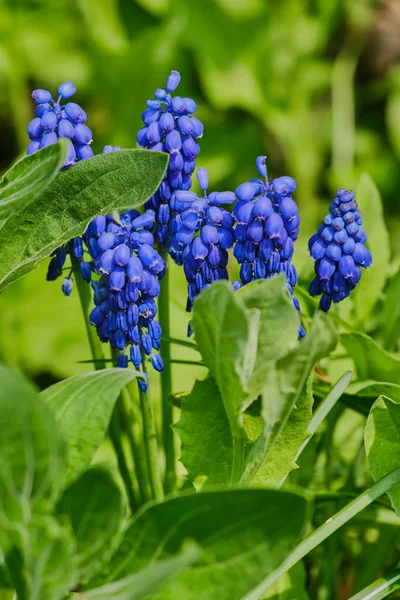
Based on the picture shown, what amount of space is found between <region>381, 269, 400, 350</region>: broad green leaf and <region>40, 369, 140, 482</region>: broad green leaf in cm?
76

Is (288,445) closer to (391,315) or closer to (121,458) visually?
(121,458)

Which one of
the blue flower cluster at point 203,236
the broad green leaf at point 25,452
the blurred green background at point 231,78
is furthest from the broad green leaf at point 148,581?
the blurred green background at point 231,78

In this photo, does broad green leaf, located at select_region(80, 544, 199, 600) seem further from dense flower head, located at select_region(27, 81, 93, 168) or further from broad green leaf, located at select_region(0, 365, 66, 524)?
dense flower head, located at select_region(27, 81, 93, 168)

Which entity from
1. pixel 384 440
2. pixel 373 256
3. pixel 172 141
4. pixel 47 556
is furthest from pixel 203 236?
pixel 373 256

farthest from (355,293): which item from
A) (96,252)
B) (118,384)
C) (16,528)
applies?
(16,528)

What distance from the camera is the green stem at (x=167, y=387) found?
1359mm

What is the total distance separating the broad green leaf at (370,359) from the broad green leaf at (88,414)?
54 cm

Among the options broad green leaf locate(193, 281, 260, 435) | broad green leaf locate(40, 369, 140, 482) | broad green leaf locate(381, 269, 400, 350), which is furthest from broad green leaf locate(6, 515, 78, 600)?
broad green leaf locate(381, 269, 400, 350)

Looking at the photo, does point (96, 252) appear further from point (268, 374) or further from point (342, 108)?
point (342, 108)

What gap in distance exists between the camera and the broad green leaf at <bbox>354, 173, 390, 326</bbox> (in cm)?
167

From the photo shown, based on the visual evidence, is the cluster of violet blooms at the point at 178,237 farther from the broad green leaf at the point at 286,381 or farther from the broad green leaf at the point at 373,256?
the broad green leaf at the point at 373,256

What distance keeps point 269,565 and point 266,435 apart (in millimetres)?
206

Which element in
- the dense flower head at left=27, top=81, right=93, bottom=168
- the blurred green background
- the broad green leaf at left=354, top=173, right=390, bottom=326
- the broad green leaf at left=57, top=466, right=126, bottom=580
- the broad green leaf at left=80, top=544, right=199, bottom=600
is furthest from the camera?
the blurred green background

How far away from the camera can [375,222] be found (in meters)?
1.71
